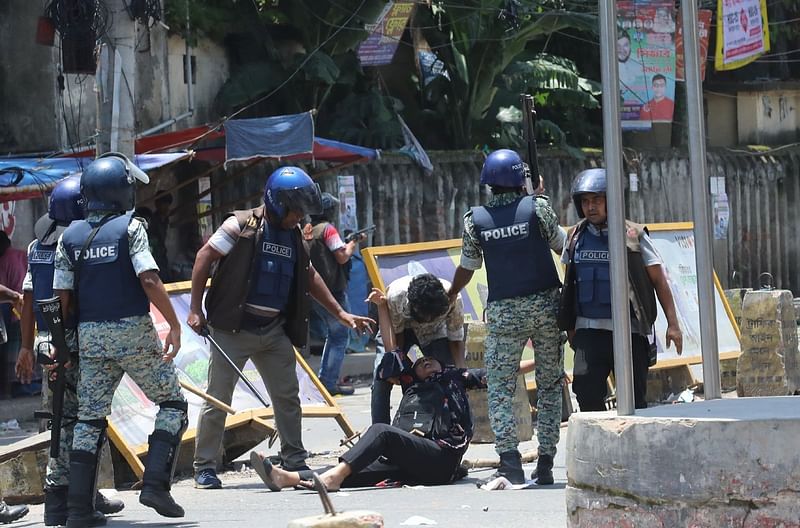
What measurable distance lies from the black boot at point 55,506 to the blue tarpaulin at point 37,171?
18.6 ft

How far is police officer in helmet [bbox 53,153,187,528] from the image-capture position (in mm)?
6828

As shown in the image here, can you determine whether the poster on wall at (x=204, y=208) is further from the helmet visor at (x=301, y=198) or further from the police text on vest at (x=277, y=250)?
the helmet visor at (x=301, y=198)

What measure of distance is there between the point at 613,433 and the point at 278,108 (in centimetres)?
1343

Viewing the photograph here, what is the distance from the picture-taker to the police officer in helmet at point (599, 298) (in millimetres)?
7812

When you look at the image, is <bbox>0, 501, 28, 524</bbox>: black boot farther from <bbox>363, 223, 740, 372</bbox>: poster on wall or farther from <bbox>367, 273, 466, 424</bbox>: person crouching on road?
<bbox>363, 223, 740, 372</bbox>: poster on wall

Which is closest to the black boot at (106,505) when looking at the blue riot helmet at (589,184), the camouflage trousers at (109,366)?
the camouflage trousers at (109,366)

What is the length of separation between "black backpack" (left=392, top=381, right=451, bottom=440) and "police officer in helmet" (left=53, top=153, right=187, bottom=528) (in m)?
1.65

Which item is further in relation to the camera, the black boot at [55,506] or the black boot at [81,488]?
the black boot at [55,506]

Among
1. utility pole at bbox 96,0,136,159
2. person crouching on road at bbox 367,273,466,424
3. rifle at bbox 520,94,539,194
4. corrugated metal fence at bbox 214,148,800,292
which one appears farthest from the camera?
corrugated metal fence at bbox 214,148,800,292

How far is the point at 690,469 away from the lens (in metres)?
5.12

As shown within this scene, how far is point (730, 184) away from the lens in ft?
73.6

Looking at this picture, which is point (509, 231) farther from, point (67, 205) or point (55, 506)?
point (55, 506)

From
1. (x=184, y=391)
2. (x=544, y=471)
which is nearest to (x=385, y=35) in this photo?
(x=184, y=391)

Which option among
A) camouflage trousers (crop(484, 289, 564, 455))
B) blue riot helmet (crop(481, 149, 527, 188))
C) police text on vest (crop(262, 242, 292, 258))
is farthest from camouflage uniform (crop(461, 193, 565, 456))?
police text on vest (crop(262, 242, 292, 258))
